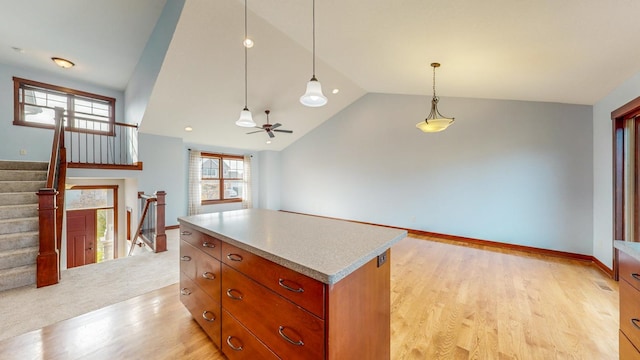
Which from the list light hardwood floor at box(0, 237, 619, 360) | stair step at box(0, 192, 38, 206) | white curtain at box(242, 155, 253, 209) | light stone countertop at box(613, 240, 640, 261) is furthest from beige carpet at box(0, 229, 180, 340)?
white curtain at box(242, 155, 253, 209)

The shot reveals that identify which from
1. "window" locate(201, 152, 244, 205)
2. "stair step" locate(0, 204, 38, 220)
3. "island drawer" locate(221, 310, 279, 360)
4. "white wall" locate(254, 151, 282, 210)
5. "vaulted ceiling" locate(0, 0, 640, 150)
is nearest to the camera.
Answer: "island drawer" locate(221, 310, 279, 360)

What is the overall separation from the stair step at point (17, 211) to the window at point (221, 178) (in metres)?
3.84

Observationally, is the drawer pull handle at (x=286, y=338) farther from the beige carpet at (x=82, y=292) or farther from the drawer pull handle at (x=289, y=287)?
the beige carpet at (x=82, y=292)

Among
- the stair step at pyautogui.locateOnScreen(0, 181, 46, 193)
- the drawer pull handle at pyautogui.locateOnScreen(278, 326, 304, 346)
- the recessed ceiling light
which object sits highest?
the recessed ceiling light

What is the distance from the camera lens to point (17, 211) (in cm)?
289

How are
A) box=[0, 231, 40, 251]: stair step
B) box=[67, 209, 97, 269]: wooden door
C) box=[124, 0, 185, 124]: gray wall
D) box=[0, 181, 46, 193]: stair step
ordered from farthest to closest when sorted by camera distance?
1. box=[67, 209, 97, 269]: wooden door
2. box=[124, 0, 185, 124]: gray wall
3. box=[0, 181, 46, 193]: stair step
4. box=[0, 231, 40, 251]: stair step

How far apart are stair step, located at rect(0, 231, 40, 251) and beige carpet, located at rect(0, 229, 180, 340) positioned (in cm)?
50

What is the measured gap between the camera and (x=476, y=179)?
14.6ft

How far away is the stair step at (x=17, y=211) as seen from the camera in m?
2.83

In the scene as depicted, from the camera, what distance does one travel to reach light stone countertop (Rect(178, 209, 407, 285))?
40.0 inches

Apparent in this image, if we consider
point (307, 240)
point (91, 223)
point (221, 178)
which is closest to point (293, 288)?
point (307, 240)

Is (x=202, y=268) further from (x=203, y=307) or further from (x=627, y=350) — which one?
(x=627, y=350)

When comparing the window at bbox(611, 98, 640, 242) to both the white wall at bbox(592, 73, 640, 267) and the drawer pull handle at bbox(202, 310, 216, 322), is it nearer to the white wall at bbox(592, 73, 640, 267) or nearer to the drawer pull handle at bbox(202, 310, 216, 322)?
the white wall at bbox(592, 73, 640, 267)

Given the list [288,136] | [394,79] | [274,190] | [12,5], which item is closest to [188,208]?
[274,190]
